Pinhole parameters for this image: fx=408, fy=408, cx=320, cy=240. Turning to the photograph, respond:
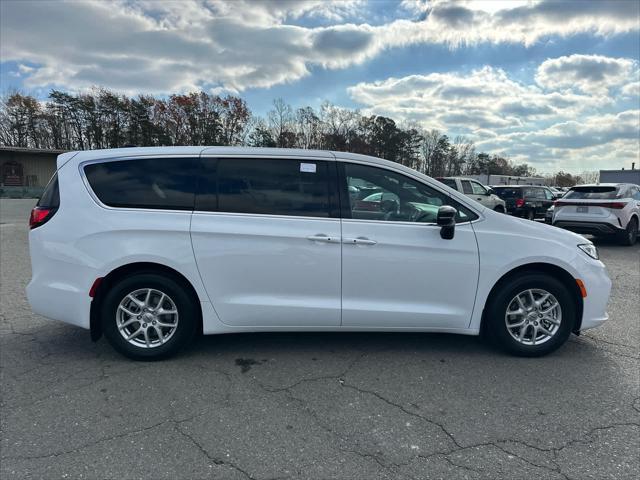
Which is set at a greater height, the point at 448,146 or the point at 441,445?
the point at 448,146

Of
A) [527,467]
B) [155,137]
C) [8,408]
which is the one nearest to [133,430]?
[8,408]

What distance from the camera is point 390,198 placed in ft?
12.1

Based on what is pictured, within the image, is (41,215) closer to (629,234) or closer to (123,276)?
(123,276)

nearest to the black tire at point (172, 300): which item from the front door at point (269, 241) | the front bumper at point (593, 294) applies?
the front door at point (269, 241)

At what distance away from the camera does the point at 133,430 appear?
2.65 m

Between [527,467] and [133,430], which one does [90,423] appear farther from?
[527,467]

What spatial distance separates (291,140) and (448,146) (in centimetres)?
4287

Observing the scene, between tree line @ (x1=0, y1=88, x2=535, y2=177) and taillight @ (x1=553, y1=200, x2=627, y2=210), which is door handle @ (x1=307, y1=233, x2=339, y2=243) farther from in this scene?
tree line @ (x1=0, y1=88, x2=535, y2=177)

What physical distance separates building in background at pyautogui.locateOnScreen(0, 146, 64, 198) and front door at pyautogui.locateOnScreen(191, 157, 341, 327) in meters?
38.1

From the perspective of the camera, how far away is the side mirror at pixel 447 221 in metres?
3.46

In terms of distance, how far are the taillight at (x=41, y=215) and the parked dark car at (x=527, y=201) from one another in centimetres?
1889

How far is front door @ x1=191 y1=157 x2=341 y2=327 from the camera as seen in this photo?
11.5ft

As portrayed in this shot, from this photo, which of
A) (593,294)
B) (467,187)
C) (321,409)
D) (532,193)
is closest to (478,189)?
(467,187)

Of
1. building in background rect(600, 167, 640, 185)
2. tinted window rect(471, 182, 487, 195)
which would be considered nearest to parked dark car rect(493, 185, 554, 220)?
tinted window rect(471, 182, 487, 195)
